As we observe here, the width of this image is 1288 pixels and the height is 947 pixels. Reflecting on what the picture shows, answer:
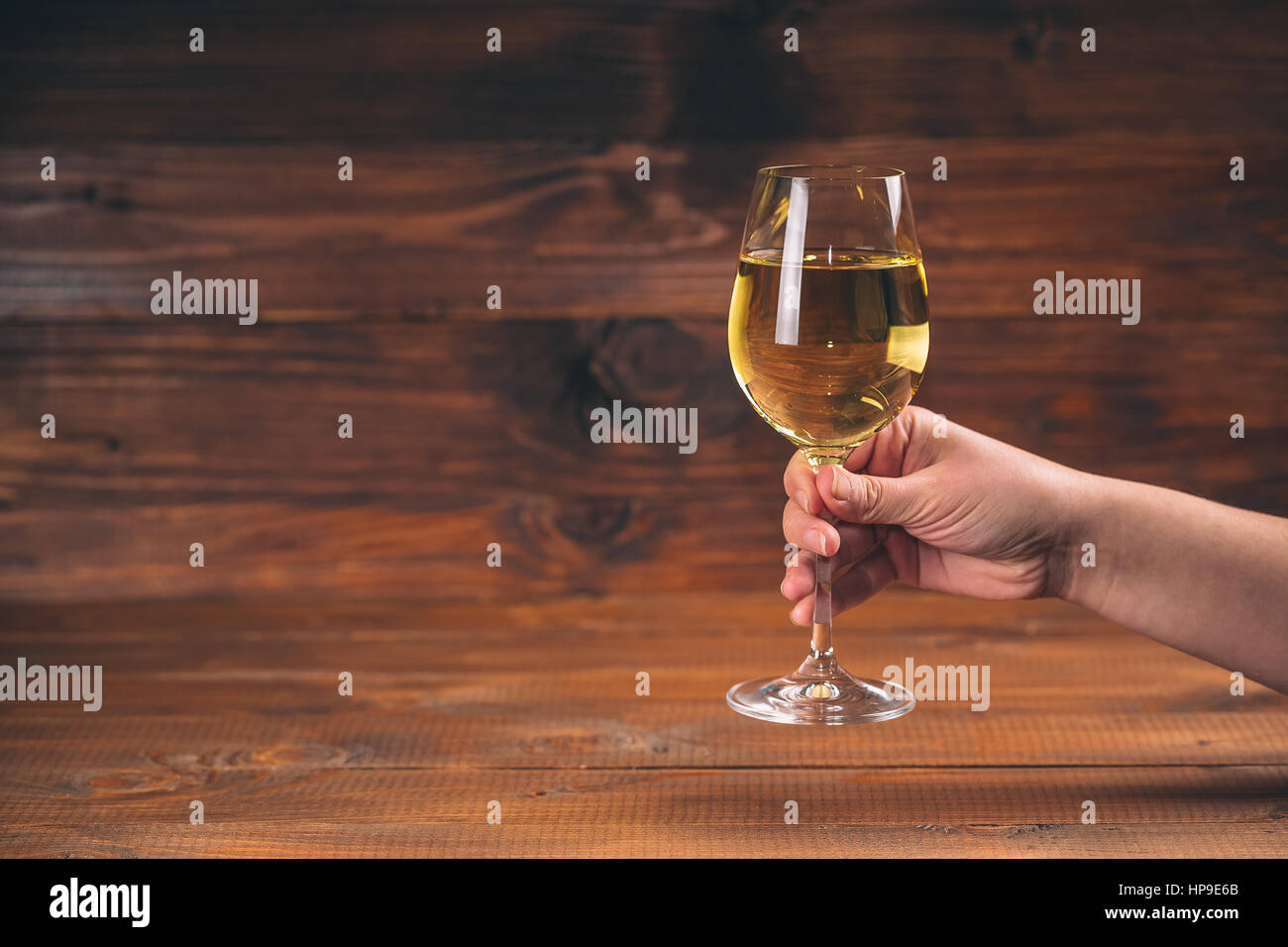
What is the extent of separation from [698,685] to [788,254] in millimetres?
458

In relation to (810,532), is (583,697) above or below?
below

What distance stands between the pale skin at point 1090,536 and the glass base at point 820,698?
10cm

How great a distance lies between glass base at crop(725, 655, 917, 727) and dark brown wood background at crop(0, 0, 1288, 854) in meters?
0.37

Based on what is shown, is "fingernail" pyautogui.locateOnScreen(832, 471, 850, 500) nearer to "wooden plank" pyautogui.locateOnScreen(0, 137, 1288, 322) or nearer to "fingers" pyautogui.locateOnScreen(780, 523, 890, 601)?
"fingers" pyautogui.locateOnScreen(780, 523, 890, 601)

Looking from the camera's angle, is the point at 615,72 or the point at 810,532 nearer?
the point at 810,532

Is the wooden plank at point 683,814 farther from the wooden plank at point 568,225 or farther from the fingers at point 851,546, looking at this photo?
the wooden plank at point 568,225

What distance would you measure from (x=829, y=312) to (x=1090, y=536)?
0.34m

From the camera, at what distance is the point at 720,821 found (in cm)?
95

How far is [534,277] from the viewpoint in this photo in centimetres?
158

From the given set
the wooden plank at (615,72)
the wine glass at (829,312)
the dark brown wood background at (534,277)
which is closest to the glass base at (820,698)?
the wine glass at (829,312)

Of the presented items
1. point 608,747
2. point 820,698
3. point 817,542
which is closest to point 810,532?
point 817,542

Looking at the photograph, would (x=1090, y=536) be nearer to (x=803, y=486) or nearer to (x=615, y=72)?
(x=803, y=486)

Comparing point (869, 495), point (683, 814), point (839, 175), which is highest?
point (839, 175)

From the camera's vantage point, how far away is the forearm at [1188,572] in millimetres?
1053
